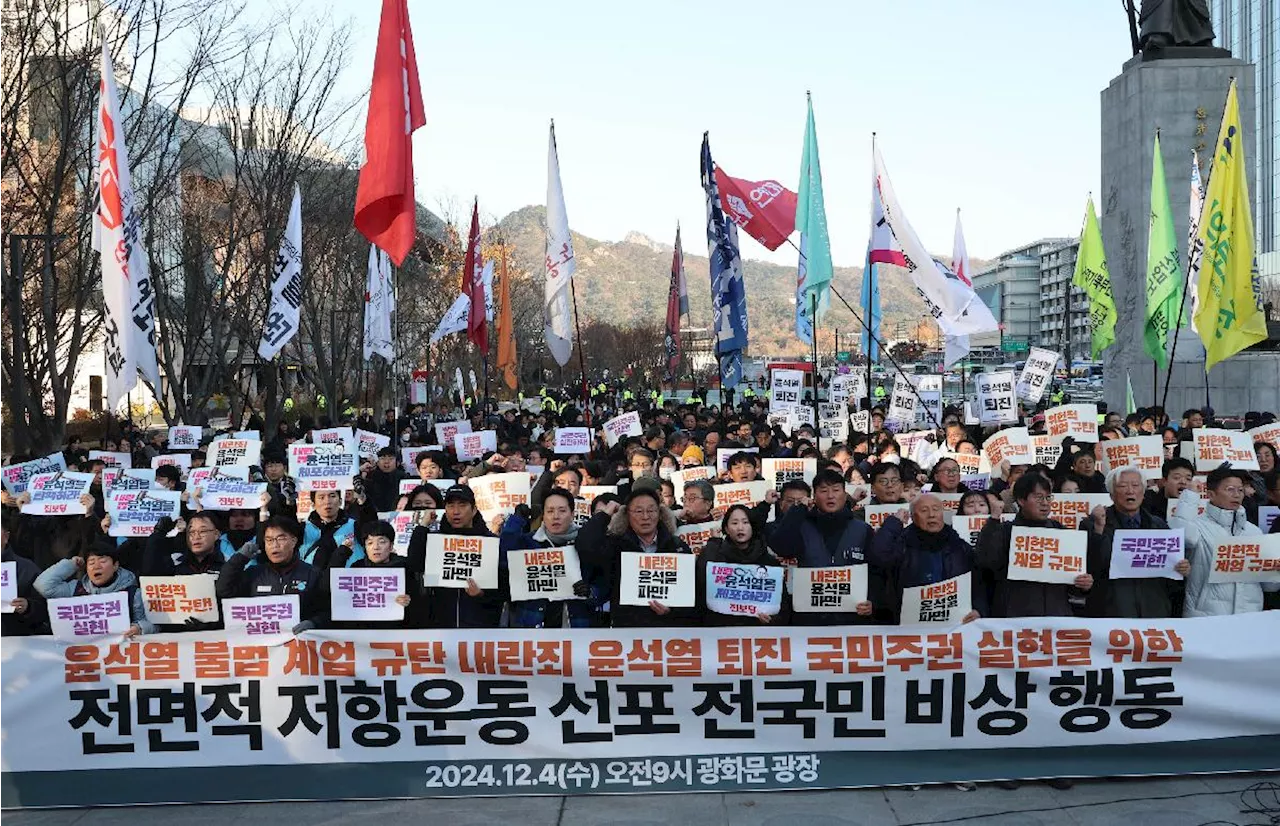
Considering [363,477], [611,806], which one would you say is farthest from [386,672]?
[363,477]

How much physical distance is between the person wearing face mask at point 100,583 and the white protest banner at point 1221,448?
909cm

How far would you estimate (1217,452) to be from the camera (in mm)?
11680

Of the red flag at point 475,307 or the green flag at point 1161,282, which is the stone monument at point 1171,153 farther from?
the red flag at point 475,307

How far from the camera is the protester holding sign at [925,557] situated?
695cm

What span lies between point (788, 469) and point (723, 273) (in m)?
6.15

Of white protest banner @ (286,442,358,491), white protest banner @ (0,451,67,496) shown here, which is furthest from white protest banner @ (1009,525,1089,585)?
white protest banner @ (0,451,67,496)

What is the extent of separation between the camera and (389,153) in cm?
1039

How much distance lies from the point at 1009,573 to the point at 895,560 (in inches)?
24.4

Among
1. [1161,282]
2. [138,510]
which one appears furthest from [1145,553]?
[1161,282]

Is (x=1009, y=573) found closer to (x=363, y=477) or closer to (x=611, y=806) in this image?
(x=611, y=806)

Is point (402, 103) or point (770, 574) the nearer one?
point (770, 574)

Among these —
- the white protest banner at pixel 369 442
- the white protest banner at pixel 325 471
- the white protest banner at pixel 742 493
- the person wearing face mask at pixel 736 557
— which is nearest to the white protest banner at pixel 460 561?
the person wearing face mask at pixel 736 557

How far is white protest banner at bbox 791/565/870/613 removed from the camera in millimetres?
6980

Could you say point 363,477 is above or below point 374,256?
below
